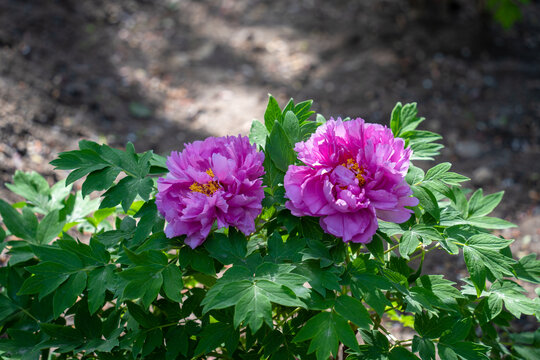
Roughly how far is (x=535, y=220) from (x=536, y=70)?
1970 millimetres

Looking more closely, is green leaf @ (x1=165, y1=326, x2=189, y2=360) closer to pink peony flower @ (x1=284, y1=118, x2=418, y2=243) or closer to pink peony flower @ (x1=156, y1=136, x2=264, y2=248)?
pink peony flower @ (x1=156, y1=136, x2=264, y2=248)

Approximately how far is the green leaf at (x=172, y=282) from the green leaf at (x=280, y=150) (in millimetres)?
351

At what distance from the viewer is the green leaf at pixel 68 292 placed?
1.27 m

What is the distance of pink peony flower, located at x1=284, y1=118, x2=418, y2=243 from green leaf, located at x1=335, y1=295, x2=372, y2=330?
0.13 meters

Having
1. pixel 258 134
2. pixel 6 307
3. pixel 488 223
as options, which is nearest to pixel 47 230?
pixel 6 307

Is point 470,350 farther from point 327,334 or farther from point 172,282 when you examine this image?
point 172,282

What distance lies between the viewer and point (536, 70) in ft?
15.2

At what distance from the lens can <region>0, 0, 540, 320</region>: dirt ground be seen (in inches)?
150

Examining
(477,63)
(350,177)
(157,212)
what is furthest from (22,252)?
(477,63)

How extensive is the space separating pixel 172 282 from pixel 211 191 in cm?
22

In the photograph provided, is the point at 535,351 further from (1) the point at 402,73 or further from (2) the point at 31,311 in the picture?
(1) the point at 402,73

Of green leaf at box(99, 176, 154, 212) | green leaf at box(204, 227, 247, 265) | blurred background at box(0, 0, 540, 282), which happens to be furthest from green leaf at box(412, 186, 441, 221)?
blurred background at box(0, 0, 540, 282)

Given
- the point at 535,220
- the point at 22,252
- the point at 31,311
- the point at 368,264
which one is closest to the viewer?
the point at 368,264

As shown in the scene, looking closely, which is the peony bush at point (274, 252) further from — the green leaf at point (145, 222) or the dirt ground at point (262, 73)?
the dirt ground at point (262, 73)
